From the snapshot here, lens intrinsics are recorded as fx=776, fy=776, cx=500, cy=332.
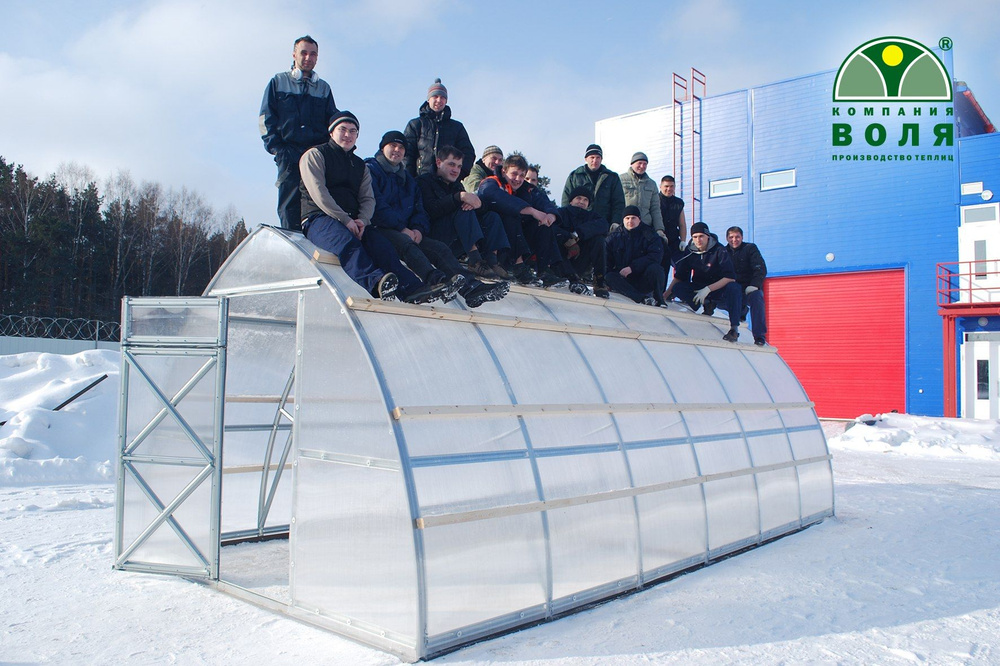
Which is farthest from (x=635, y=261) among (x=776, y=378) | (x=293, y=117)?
(x=293, y=117)

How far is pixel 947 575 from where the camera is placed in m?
8.05

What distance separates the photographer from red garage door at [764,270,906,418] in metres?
25.4

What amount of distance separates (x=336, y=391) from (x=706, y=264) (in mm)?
7710

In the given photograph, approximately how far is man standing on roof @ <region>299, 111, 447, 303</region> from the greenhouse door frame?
50.3 inches

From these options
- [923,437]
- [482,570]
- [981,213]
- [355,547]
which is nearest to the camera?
[482,570]

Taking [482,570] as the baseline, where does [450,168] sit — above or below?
above

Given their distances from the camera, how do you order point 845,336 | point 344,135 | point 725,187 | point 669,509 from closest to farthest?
point 344,135
point 669,509
point 845,336
point 725,187

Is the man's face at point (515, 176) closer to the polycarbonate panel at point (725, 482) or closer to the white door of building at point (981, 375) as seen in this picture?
the polycarbonate panel at point (725, 482)

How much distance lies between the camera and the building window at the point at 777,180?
91.0 feet

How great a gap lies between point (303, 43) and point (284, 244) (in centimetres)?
280

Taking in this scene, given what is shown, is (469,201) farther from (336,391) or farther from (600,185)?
(600,185)

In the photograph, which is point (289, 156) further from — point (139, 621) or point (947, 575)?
point (947, 575)

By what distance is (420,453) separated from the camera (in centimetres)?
565

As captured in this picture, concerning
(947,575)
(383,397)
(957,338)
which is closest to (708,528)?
(947,575)
